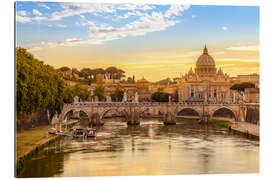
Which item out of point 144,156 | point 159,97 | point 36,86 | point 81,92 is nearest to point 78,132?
point 36,86

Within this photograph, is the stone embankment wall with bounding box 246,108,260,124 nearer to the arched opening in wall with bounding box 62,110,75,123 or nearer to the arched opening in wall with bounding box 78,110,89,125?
the arched opening in wall with bounding box 78,110,89,125

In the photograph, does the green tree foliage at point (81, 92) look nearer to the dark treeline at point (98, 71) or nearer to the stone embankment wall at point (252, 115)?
the dark treeline at point (98, 71)

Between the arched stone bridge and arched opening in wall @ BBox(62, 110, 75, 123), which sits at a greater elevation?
the arched stone bridge

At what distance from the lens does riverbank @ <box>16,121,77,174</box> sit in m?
11.9

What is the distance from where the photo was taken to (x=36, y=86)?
16.3m

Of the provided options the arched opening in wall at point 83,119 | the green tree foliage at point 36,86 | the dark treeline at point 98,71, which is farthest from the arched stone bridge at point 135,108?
the dark treeline at point 98,71

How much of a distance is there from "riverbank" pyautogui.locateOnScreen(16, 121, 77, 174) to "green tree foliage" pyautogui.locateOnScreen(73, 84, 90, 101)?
9989mm

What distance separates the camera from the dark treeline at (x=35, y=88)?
1392 centimetres

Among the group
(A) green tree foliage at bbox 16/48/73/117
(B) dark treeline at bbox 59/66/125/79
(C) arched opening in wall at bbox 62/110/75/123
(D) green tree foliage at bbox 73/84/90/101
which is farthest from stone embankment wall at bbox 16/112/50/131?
(D) green tree foliage at bbox 73/84/90/101

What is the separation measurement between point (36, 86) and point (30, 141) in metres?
2.35
